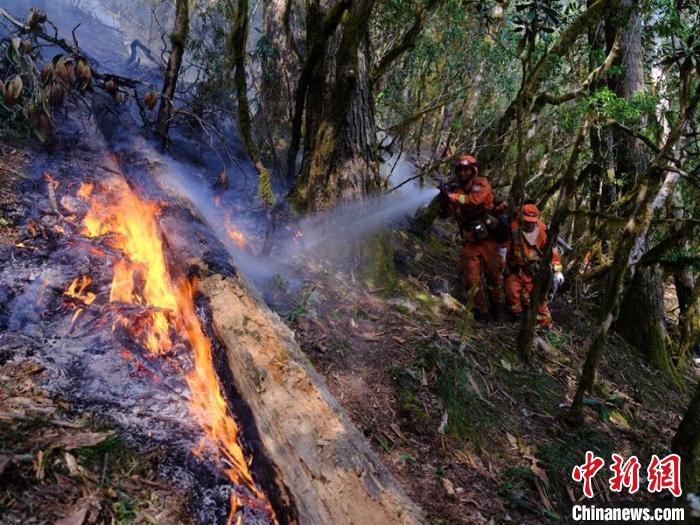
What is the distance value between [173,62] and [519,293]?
17.8 ft

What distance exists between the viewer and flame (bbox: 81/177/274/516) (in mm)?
2863

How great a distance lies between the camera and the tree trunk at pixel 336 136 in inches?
211

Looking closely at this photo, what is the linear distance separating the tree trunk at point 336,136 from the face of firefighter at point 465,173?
1.13 meters

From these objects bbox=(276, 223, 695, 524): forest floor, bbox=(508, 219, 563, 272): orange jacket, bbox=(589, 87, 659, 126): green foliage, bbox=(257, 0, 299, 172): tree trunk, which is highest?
bbox=(257, 0, 299, 172): tree trunk

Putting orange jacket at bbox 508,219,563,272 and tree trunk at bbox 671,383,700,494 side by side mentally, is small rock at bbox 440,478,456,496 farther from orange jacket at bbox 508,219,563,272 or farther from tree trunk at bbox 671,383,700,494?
orange jacket at bbox 508,219,563,272

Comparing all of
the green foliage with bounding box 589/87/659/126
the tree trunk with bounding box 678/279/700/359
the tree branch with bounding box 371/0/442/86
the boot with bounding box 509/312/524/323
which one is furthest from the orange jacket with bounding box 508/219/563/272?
the tree branch with bounding box 371/0/442/86

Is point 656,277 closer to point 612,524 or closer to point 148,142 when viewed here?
point 612,524

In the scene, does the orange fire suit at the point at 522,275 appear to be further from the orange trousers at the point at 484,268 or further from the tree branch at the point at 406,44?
the tree branch at the point at 406,44

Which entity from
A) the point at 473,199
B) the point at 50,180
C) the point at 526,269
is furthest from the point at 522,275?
the point at 50,180

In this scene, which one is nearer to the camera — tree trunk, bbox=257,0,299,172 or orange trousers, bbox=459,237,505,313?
orange trousers, bbox=459,237,505,313

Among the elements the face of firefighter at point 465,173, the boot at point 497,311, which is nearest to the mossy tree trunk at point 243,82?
the face of firefighter at point 465,173

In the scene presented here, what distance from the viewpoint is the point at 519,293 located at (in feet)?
20.1

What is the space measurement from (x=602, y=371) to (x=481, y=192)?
283 cm

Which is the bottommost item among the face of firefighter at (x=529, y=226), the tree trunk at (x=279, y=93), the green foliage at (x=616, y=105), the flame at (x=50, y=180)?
the face of firefighter at (x=529, y=226)
